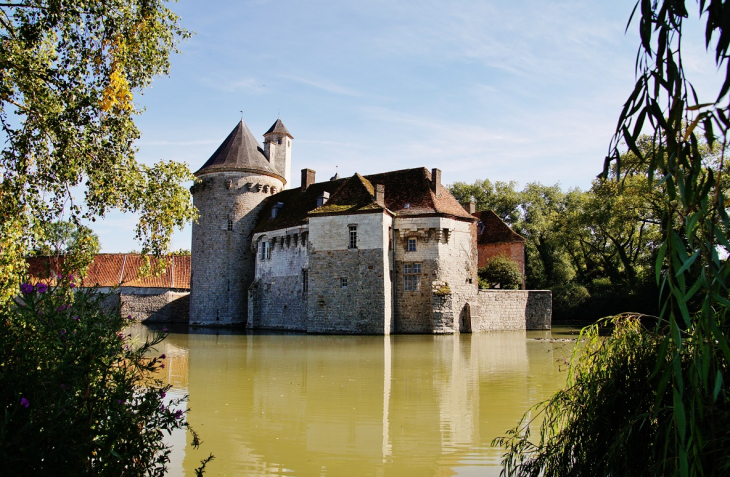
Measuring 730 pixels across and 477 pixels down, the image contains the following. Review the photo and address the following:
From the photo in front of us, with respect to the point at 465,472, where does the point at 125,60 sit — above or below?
above

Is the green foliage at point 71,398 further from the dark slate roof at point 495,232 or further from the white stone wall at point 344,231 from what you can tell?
the dark slate roof at point 495,232

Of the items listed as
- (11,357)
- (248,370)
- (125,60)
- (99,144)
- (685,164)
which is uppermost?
(125,60)

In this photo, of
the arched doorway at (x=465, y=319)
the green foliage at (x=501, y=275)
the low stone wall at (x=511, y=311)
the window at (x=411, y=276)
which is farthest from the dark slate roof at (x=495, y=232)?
the window at (x=411, y=276)

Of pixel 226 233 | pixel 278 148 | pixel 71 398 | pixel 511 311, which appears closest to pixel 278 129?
pixel 278 148

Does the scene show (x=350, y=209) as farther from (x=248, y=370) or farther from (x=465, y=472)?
(x=465, y=472)

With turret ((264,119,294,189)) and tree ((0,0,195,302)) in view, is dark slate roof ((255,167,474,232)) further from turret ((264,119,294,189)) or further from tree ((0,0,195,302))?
tree ((0,0,195,302))

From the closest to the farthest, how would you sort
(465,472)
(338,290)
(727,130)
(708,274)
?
(727,130) → (708,274) → (465,472) → (338,290)

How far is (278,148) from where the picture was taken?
138 feet

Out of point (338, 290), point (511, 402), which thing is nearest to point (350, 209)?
point (338, 290)

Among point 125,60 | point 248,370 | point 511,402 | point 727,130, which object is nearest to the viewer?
point 727,130

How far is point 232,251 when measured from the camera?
120ft

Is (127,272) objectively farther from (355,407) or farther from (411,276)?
(355,407)

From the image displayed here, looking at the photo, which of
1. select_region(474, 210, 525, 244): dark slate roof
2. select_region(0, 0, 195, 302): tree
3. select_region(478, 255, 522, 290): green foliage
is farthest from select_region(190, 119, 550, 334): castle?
select_region(0, 0, 195, 302): tree

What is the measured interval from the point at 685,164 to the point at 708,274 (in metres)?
0.52
